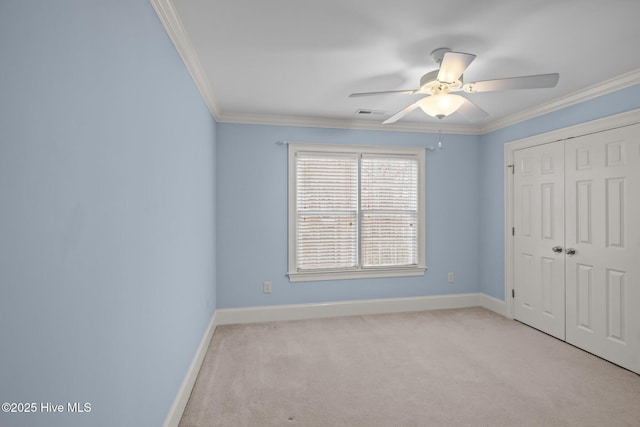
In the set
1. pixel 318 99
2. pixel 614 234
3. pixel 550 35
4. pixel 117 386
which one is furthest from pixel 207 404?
pixel 614 234

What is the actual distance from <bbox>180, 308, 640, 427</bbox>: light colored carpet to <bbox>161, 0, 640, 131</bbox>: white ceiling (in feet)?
8.19

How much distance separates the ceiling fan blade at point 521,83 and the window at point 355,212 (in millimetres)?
2120

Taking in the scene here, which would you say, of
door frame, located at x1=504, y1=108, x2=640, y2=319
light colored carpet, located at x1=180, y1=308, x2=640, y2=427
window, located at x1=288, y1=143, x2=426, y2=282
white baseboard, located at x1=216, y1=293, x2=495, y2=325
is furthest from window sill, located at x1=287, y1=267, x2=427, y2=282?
door frame, located at x1=504, y1=108, x2=640, y2=319

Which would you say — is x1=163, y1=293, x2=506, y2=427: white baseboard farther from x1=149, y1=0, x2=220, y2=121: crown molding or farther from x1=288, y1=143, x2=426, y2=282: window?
x1=149, y1=0, x2=220, y2=121: crown molding

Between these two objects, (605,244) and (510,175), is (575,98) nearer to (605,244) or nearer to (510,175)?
(510,175)

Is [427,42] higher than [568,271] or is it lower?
higher

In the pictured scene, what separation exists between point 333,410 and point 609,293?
276cm

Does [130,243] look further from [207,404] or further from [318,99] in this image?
[318,99]

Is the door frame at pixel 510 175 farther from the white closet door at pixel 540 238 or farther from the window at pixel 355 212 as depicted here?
the window at pixel 355 212

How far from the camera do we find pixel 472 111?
264 centimetres

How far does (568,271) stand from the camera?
340 cm

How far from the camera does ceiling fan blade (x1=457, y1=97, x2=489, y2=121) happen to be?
2.54 metres

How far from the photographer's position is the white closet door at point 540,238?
11.5 feet

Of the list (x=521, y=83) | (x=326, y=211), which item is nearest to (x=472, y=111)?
(x=521, y=83)
